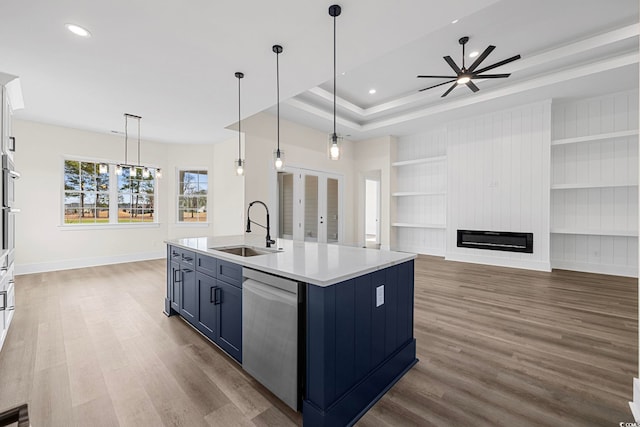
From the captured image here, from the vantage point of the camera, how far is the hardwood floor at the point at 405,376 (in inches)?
66.7

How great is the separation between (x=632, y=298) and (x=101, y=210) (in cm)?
957

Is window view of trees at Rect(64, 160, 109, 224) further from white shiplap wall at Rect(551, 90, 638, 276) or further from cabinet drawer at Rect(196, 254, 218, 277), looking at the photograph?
white shiplap wall at Rect(551, 90, 638, 276)

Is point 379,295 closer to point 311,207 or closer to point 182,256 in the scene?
point 182,256

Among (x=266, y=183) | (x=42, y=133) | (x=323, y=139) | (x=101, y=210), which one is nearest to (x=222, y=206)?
(x=266, y=183)

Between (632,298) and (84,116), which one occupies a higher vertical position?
(84,116)

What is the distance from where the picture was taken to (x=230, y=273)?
221 centimetres

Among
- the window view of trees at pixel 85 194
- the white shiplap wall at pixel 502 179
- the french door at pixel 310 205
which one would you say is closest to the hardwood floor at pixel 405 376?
the white shiplap wall at pixel 502 179

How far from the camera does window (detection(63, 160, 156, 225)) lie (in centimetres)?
579

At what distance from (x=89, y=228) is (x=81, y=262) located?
73 cm

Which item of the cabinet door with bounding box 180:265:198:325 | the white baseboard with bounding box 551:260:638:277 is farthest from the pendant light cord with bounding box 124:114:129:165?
the white baseboard with bounding box 551:260:638:277

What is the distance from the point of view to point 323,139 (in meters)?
7.35

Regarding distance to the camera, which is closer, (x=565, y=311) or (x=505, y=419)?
(x=505, y=419)

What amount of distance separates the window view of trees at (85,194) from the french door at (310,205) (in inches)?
155

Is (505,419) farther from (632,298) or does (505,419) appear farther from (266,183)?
(266,183)
